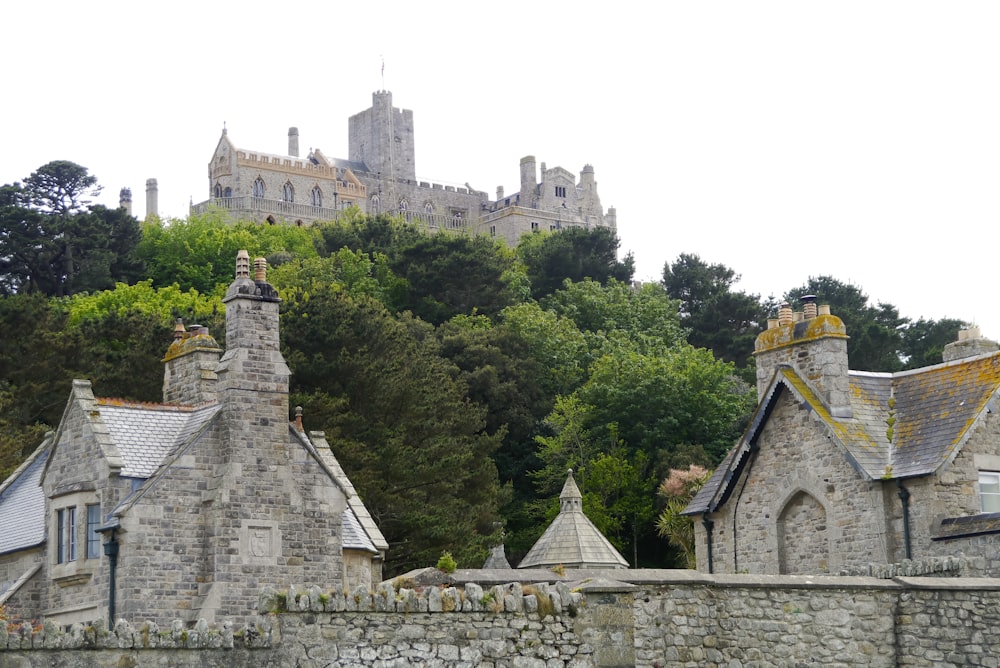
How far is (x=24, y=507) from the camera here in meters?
26.1

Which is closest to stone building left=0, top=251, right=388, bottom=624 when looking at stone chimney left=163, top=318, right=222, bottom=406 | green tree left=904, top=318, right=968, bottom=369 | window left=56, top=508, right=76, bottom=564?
window left=56, top=508, right=76, bottom=564

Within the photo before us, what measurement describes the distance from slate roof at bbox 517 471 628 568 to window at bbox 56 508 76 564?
330 inches

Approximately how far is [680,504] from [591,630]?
30280 mm

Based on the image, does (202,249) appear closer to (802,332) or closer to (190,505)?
(190,505)

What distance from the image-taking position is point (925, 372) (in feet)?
82.3

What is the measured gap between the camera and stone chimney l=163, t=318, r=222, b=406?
26.0 meters

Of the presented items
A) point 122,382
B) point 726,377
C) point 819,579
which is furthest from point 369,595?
point 726,377

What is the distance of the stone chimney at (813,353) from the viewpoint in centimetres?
2427

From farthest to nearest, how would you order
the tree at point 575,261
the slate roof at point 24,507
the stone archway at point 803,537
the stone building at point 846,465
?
the tree at point 575,261 → the slate roof at point 24,507 → the stone archway at point 803,537 → the stone building at point 846,465

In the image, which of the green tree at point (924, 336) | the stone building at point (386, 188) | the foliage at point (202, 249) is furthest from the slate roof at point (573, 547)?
the stone building at point (386, 188)

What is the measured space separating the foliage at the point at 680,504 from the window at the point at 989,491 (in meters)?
18.1

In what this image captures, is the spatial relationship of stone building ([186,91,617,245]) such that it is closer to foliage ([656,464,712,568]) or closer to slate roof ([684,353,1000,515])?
foliage ([656,464,712,568])

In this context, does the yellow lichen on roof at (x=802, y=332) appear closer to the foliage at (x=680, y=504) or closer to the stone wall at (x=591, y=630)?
the stone wall at (x=591, y=630)

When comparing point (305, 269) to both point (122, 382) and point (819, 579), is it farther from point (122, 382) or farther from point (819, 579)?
point (819, 579)
